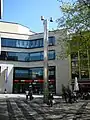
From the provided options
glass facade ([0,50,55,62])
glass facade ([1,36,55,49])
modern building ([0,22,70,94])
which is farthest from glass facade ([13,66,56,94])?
glass facade ([1,36,55,49])

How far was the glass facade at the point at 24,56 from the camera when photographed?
61.3 meters

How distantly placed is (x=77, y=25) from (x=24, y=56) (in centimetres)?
4151

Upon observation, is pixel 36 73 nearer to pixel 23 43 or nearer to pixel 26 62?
pixel 26 62

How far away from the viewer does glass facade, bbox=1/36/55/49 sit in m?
62.3

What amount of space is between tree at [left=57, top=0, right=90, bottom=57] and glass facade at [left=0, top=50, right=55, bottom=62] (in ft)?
116

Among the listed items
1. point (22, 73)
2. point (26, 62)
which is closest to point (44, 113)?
point (22, 73)

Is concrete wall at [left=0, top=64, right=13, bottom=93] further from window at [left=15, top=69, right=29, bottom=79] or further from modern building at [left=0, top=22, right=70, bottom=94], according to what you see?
window at [left=15, top=69, right=29, bottom=79]

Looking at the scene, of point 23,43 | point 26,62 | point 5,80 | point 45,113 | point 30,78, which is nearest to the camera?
point 45,113

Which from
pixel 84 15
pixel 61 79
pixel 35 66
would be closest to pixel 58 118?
pixel 84 15

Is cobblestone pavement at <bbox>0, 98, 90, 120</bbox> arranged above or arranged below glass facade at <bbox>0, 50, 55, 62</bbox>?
below

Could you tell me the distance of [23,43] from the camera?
64688 mm

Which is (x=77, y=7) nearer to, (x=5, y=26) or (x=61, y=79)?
(x=61, y=79)

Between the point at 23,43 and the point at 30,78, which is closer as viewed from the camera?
the point at 30,78

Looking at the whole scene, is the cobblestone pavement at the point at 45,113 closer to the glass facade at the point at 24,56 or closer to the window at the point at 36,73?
the window at the point at 36,73
